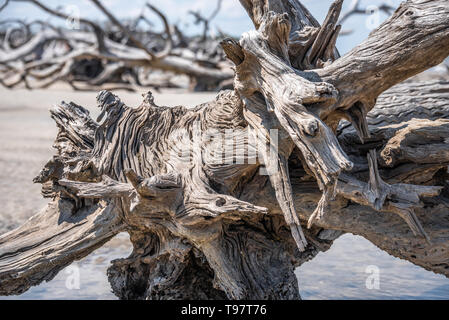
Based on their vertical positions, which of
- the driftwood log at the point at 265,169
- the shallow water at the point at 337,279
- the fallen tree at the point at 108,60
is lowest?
the shallow water at the point at 337,279

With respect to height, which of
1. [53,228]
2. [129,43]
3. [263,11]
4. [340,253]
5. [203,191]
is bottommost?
[340,253]

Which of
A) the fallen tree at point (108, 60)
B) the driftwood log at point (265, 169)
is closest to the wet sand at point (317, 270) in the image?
the driftwood log at point (265, 169)

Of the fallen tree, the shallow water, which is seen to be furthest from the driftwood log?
the fallen tree

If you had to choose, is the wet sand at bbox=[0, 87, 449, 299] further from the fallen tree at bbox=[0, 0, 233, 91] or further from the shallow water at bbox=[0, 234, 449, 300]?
the fallen tree at bbox=[0, 0, 233, 91]

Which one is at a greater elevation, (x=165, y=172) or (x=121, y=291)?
(x=165, y=172)

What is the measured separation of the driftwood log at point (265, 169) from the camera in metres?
2.60

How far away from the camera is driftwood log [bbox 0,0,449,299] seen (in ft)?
8.52

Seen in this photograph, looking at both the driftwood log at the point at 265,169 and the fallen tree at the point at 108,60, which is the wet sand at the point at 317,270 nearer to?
the driftwood log at the point at 265,169

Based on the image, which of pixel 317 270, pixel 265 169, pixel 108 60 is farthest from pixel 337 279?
pixel 108 60

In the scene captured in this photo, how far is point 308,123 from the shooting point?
2.39m

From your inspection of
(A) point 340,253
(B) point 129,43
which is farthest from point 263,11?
(B) point 129,43

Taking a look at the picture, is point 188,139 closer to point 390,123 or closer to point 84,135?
point 84,135

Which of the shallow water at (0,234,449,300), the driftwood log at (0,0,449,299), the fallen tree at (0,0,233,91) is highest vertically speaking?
the fallen tree at (0,0,233,91)

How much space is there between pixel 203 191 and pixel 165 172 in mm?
378
